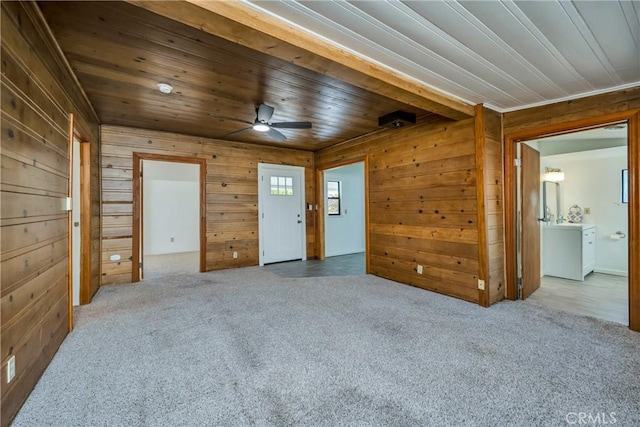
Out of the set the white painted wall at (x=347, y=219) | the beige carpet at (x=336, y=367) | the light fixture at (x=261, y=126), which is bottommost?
the beige carpet at (x=336, y=367)

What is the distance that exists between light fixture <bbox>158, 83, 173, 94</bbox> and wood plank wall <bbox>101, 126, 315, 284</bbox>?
70.6 inches

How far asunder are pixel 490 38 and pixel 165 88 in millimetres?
2806

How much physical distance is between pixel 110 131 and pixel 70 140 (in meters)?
1.83

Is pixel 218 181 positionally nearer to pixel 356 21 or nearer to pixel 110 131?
pixel 110 131

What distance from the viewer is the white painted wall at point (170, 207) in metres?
7.14

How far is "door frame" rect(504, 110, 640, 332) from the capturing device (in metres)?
2.50

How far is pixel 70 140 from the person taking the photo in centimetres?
250

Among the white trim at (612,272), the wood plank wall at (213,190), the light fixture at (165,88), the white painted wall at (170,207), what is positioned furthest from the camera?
the white painted wall at (170,207)

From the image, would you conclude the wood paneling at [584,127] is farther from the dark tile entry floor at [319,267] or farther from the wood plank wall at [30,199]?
the wood plank wall at [30,199]

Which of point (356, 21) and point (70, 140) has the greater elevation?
point (356, 21)

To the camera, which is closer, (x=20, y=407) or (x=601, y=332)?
(x=20, y=407)

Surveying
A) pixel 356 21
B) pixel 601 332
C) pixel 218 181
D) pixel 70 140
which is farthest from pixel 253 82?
pixel 601 332

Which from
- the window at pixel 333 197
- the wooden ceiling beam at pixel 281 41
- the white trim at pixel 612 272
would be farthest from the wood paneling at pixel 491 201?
the window at pixel 333 197

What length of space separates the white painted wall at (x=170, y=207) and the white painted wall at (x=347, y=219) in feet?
11.1
